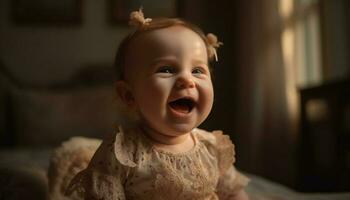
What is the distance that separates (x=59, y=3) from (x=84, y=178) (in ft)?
9.43

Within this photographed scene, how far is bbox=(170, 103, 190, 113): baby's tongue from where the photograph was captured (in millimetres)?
646

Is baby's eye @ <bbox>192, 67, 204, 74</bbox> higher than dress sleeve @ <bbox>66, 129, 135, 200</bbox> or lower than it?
higher

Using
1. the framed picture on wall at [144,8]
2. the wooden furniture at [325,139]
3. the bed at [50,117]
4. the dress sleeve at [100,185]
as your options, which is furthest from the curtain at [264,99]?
the dress sleeve at [100,185]

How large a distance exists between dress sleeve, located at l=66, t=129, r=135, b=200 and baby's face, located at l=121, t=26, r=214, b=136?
8 cm

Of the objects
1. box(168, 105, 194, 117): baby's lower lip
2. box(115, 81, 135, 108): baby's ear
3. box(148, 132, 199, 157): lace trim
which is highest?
box(115, 81, 135, 108): baby's ear

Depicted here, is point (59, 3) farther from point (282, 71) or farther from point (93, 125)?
point (282, 71)

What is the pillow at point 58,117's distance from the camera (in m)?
2.53

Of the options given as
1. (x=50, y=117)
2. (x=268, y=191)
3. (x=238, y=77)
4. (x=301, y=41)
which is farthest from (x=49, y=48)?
(x=268, y=191)

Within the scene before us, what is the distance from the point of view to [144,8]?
3.27 metres

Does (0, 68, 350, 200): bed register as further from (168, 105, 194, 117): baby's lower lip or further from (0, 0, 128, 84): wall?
(168, 105, 194, 117): baby's lower lip

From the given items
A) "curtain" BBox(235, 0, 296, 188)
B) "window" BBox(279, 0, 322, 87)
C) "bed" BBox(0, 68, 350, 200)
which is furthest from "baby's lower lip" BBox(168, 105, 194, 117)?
"bed" BBox(0, 68, 350, 200)

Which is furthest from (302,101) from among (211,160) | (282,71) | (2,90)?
(2,90)

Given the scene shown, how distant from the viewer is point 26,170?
849 millimetres

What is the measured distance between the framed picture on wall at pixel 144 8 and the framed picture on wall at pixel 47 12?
28 cm
